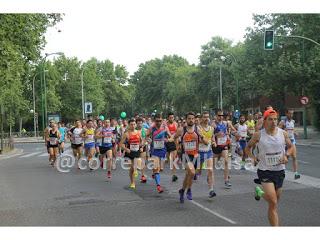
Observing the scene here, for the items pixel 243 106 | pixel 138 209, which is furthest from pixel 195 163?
pixel 243 106

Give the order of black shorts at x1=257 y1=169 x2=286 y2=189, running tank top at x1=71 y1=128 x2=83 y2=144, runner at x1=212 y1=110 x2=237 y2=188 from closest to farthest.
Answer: black shorts at x1=257 y1=169 x2=286 y2=189, runner at x1=212 y1=110 x2=237 y2=188, running tank top at x1=71 y1=128 x2=83 y2=144

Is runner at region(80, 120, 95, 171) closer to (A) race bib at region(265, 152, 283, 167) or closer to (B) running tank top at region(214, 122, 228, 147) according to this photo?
(B) running tank top at region(214, 122, 228, 147)

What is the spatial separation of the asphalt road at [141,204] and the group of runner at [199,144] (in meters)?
0.41

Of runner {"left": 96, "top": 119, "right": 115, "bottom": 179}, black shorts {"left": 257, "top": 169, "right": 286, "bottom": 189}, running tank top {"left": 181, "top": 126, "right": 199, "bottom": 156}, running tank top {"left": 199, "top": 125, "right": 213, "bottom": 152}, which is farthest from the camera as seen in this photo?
runner {"left": 96, "top": 119, "right": 115, "bottom": 179}

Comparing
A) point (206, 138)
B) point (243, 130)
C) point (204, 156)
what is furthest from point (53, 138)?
point (206, 138)

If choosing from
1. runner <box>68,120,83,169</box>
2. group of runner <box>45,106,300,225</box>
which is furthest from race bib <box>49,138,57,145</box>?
runner <box>68,120,83,169</box>

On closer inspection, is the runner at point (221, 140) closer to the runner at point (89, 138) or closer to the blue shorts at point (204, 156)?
the blue shorts at point (204, 156)

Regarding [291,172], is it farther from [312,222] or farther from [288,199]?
[312,222]

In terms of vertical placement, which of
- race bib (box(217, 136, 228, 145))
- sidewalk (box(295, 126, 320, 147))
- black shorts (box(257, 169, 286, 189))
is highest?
race bib (box(217, 136, 228, 145))

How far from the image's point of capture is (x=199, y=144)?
1027 centimetres

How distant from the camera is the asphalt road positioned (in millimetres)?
7672

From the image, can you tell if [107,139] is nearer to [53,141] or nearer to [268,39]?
[53,141]

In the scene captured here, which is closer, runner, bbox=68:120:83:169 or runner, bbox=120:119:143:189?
runner, bbox=120:119:143:189

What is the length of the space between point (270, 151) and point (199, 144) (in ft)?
12.5
